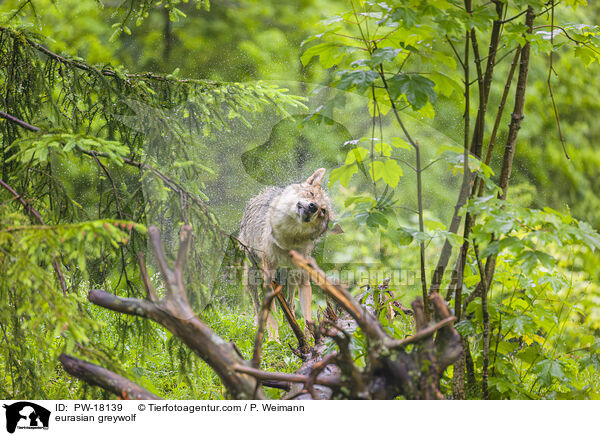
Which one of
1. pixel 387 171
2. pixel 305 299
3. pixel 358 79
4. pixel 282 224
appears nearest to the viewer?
pixel 358 79

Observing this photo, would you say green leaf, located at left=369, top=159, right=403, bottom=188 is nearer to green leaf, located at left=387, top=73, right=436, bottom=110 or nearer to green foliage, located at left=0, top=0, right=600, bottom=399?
green foliage, located at left=0, top=0, right=600, bottom=399

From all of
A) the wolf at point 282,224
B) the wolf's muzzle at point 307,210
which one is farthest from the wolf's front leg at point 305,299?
the wolf's muzzle at point 307,210

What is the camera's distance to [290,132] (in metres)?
1.21

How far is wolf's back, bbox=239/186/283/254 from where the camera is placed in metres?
1.23

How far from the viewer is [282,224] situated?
125 cm

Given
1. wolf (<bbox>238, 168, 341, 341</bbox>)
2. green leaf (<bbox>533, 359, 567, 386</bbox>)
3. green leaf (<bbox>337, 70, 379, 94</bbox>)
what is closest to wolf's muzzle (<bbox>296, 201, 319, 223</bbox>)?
wolf (<bbox>238, 168, 341, 341</bbox>)

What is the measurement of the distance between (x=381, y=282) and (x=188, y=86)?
0.67 m

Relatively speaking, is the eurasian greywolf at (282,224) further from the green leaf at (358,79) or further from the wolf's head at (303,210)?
the green leaf at (358,79)

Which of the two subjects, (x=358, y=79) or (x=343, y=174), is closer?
(x=358, y=79)

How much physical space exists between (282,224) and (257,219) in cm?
6
